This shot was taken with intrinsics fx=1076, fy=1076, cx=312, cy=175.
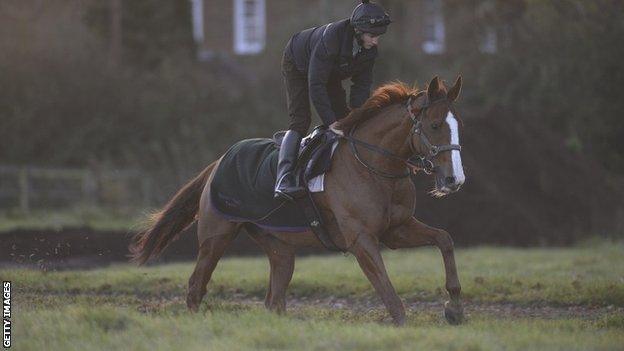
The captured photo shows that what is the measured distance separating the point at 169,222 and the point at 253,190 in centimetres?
118

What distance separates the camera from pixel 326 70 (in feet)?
31.4

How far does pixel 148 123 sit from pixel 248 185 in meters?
19.5

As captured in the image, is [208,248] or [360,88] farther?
[208,248]

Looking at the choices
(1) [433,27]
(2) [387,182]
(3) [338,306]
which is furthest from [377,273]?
(1) [433,27]

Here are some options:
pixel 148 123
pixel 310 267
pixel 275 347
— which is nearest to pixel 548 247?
pixel 310 267

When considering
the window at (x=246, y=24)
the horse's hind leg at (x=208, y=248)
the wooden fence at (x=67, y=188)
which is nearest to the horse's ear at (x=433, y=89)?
the horse's hind leg at (x=208, y=248)

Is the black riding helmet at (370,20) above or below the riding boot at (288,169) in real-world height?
above

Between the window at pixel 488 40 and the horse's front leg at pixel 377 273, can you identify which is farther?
the window at pixel 488 40

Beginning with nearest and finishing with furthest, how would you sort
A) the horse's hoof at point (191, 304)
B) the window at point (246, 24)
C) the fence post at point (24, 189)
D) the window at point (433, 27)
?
the horse's hoof at point (191, 304), the fence post at point (24, 189), the window at point (433, 27), the window at point (246, 24)

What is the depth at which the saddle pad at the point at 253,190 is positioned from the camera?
32.9 ft

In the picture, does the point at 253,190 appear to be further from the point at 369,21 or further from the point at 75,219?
the point at 75,219

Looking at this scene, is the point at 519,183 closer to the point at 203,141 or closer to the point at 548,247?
the point at 548,247

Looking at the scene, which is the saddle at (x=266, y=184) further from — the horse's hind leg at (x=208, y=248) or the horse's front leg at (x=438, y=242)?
the horse's front leg at (x=438, y=242)

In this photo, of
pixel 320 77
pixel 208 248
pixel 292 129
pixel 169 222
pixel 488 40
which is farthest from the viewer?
pixel 488 40
